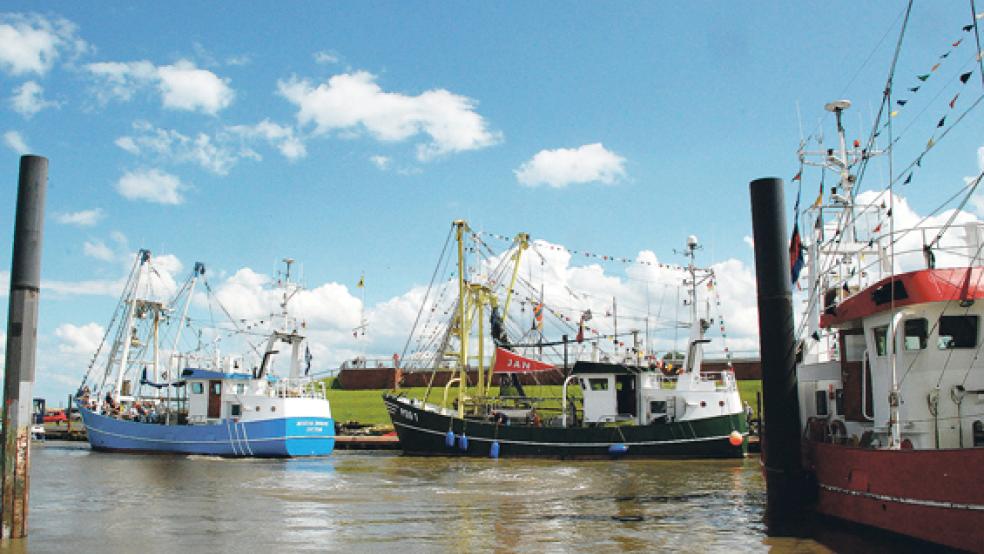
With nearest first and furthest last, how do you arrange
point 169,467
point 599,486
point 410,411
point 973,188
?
point 973,188 → point 599,486 → point 169,467 → point 410,411

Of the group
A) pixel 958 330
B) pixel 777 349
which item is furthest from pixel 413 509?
pixel 958 330

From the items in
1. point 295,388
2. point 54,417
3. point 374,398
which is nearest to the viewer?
point 295,388

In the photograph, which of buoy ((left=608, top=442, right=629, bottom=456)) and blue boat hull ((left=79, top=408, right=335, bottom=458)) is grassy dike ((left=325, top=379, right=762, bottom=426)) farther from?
buoy ((left=608, top=442, right=629, bottom=456))

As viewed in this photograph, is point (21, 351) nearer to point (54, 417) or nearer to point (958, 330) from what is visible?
point (958, 330)

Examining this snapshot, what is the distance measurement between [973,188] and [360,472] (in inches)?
785

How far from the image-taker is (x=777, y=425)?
14641mm

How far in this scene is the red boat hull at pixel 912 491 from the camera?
35.1 ft

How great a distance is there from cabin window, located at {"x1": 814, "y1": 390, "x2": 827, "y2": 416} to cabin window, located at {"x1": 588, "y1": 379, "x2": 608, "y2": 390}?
1421 cm

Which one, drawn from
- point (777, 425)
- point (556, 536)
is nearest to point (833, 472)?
point (777, 425)

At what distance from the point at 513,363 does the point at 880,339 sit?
71.0ft

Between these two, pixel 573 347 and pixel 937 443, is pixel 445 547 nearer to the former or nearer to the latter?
pixel 937 443

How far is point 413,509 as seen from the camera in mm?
17438

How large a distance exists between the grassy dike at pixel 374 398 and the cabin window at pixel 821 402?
25.2 metres

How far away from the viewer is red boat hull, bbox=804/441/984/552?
10688 millimetres
